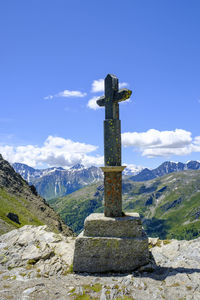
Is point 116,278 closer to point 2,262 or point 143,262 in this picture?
point 143,262

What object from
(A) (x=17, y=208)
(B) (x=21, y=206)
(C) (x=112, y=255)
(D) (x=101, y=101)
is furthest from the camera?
(B) (x=21, y=206)

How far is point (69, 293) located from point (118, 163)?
7.61 metres

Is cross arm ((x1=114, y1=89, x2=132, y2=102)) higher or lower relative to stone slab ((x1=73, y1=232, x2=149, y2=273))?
higher

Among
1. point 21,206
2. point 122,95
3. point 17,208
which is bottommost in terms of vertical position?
point 17,208

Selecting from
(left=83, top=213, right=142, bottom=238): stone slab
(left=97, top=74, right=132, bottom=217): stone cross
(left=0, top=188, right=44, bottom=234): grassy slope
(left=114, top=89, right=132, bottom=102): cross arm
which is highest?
(left=114, top=89, right=132, bottom=102): cross arm

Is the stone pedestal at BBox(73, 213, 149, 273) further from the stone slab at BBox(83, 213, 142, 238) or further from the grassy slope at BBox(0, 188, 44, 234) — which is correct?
the grassy slope at BBox(0, 188, 44, 234)

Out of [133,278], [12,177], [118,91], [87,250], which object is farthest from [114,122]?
[12,177]

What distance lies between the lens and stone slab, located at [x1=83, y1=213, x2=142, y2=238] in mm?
13391

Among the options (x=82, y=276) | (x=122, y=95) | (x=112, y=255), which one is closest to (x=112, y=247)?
(x=112, y=255)

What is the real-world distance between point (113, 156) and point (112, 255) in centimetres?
602

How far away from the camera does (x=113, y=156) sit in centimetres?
1430

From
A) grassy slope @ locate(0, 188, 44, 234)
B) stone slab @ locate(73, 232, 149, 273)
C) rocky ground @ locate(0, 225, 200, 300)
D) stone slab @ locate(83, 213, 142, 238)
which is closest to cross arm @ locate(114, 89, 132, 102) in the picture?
stone slab @ locate(83, 213, 142, 238)

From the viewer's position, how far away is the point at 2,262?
15.1 metres

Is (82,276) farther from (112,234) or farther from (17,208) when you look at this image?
(17,208)
